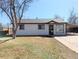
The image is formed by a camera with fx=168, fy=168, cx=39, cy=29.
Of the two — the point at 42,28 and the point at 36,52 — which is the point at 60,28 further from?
the point at 36,52

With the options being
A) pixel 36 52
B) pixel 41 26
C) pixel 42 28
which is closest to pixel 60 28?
pixel 42 28

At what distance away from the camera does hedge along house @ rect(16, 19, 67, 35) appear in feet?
105

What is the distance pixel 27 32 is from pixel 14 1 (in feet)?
30.9

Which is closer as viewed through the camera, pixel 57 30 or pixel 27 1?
pixel 27 1

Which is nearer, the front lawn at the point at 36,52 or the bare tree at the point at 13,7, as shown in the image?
the front lawn at the point at 36,52

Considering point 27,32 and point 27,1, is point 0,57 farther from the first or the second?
point 27,32

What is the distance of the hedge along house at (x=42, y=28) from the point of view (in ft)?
105

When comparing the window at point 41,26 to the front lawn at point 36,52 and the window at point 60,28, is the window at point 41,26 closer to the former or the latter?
the window at point 60,28

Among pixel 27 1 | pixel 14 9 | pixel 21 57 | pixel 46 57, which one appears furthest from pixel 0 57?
pixel 27 1

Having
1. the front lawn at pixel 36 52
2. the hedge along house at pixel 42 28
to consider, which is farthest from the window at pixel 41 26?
the front lawn at pixel 36 52

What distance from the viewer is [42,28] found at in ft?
105

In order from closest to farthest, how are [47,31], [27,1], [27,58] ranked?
[27,58], [27,1], [47,31]

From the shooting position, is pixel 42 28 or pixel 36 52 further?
pixel 42 28

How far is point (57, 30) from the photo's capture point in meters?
31.9
